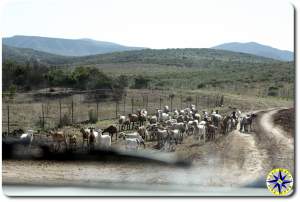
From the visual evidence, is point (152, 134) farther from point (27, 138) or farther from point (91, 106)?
point (91, 106)

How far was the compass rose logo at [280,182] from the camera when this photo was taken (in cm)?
1445

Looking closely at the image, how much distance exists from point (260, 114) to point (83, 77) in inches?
550

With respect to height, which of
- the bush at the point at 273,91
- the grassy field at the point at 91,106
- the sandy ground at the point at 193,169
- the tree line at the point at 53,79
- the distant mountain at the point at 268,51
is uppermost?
the distant mountain at the point at 268,51

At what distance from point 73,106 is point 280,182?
17.8 metres

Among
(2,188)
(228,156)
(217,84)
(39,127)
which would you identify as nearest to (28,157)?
(2,188)

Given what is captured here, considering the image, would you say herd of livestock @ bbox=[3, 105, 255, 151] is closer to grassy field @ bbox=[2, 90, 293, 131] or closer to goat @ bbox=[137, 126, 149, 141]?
goat @ bbox=[137, 126, 149, 141]

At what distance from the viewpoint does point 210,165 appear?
679 inches

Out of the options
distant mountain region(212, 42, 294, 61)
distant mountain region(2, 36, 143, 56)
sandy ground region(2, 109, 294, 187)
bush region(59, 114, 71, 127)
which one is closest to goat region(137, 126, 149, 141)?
sandy ground region(2, 109, 294, 187)

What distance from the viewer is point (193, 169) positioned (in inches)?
674

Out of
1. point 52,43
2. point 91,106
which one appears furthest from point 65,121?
point 52,43

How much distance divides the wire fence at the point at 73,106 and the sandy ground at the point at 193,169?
5.32 metres

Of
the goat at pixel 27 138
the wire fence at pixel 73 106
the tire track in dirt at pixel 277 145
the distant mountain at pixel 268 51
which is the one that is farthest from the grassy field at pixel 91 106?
the goat at pixel 27 138

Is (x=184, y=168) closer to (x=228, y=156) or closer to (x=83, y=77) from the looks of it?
(x=228, y=156)

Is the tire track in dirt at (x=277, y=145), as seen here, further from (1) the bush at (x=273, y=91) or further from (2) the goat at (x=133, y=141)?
(1) the bush at (x=273, y=91)
